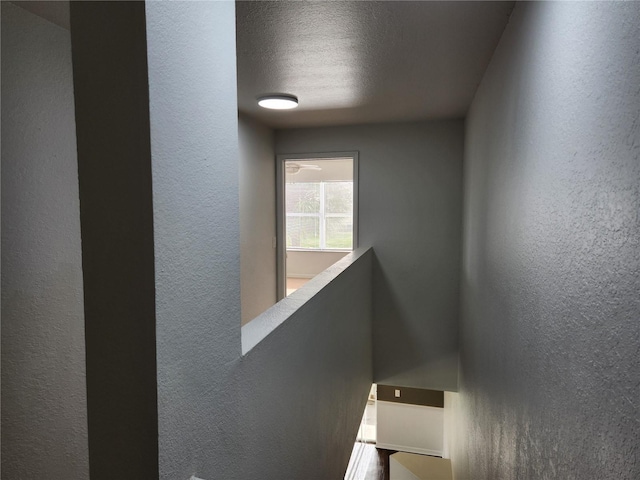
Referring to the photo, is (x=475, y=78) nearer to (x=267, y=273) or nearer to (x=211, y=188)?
(x=211, y=188)

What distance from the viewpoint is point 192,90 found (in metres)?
0.91

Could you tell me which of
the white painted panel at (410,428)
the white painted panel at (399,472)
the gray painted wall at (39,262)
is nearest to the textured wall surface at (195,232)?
the gray painted wall at (39,262)

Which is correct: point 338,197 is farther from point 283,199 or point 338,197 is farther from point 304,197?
point 283,199

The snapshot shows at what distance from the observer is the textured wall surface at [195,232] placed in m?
0.82

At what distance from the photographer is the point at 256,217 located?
404 centimetres

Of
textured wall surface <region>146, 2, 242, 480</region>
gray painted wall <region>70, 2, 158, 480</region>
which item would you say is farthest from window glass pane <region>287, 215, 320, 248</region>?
gray painted wall <region>70, 2, 158, 480</region>

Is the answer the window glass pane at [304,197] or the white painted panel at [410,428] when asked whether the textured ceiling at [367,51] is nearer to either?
the white painted panel at [410,428]

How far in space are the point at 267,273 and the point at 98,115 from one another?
11.8ft

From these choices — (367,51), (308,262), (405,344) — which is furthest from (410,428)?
(367,51)

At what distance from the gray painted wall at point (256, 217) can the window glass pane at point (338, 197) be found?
152 inches

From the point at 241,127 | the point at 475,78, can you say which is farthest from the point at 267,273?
the point at 475,78

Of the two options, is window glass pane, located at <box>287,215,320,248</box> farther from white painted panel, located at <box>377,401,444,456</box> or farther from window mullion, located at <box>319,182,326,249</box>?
white painted panel, located at <box>377,401,444,456</box>

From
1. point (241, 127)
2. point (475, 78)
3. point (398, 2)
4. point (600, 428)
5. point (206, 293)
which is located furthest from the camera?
point (241, 127)

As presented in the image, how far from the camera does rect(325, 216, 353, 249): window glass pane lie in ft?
27.0
